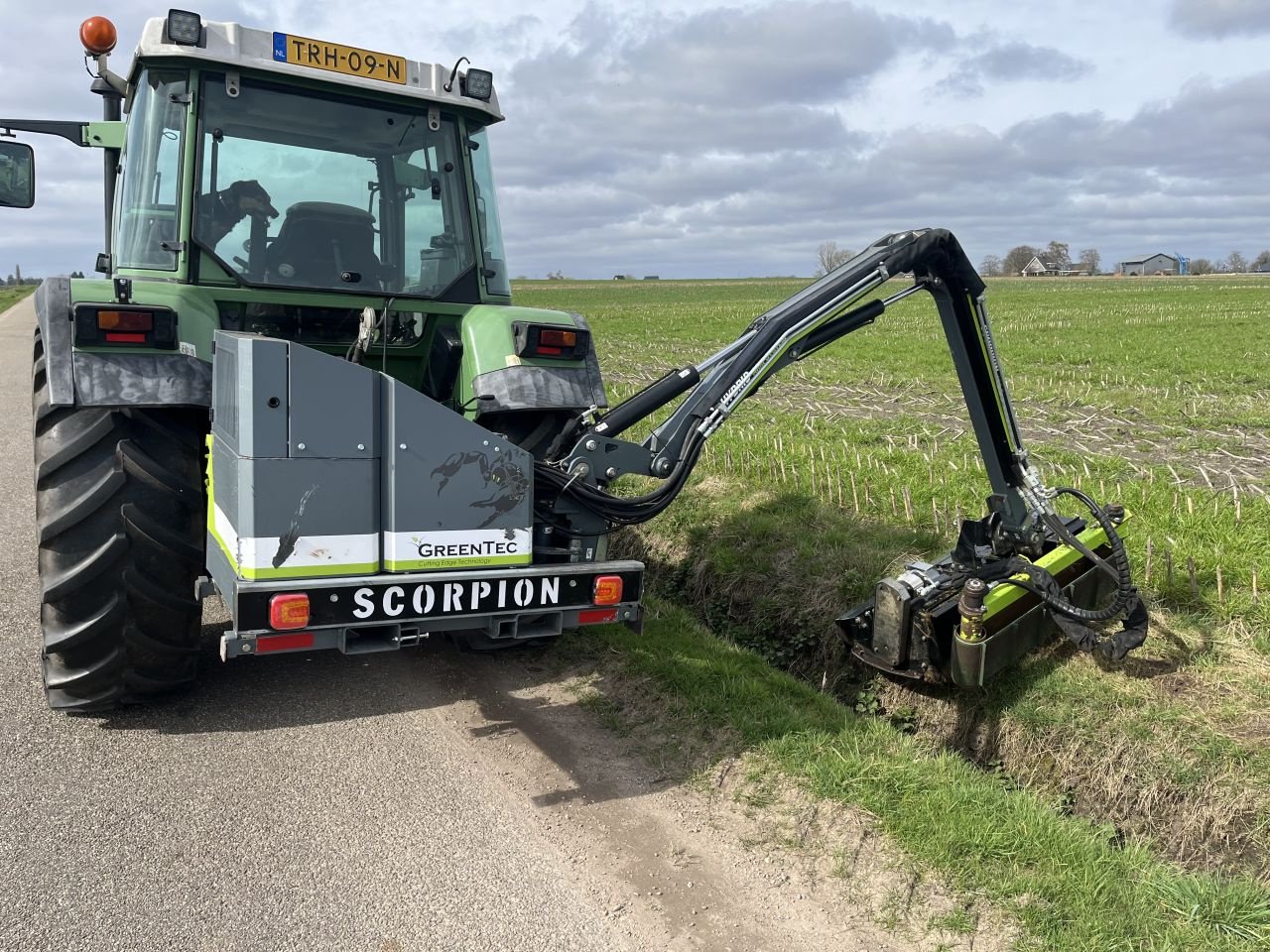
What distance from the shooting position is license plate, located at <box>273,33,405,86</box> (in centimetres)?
411

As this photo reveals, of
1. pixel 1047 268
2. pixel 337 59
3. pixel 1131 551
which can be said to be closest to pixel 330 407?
pixel 337 59

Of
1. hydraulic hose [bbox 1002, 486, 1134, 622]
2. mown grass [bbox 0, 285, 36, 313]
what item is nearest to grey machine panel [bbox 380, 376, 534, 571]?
hydraulic hose [bbox 1002, 486, 1134, 622]

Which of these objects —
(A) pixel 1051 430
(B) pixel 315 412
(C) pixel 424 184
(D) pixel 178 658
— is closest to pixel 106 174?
(C) pixel 424 184

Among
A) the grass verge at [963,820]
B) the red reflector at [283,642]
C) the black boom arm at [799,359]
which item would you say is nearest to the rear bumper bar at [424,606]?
the red reflector at [283,642]

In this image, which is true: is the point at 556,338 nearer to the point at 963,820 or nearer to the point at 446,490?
the point at 446,490

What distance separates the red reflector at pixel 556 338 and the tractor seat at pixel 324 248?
0.99m

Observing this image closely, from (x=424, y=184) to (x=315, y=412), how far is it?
2.14 m

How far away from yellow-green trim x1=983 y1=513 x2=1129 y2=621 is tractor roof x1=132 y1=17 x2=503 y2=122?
3.25m

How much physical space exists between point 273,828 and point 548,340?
2.07 m

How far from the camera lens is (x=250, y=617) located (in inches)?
114

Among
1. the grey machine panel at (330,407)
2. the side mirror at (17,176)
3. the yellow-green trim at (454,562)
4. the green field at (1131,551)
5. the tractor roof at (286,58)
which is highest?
the tractor roof at (286,58)

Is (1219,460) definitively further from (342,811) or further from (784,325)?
(342,811)

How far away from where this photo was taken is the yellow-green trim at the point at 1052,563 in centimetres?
397

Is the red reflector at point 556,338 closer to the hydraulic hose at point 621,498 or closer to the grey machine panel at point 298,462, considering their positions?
the hydraulic hose at point 621,498
